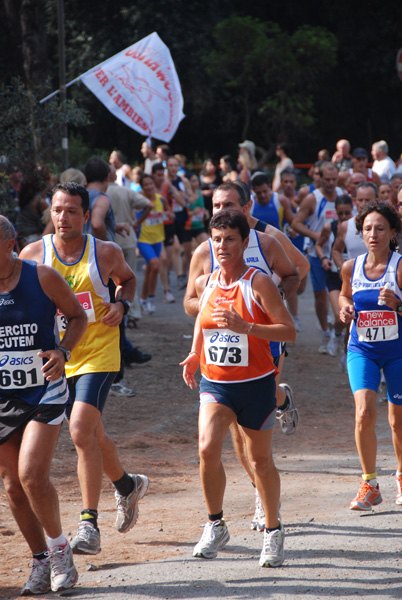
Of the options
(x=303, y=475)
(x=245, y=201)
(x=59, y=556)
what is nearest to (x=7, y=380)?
(x=59, y=556)

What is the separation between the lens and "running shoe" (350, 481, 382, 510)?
586 centimetres

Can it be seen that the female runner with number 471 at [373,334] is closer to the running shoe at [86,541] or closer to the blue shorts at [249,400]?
the blue shorts at [249,400]

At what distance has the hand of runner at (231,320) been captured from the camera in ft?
14.8

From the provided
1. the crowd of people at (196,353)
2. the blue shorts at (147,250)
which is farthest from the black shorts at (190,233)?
the crowd of people at (196,353)

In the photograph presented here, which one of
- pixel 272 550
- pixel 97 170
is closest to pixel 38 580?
pixel 272 550

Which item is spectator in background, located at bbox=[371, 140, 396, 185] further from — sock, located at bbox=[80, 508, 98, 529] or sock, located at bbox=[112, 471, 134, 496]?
sock, located at bbox=[80, 508, 98, 529]

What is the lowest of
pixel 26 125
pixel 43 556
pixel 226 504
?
pixel 226 504

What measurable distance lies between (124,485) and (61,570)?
40.1 inches

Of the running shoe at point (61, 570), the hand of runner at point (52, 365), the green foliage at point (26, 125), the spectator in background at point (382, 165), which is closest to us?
the hand of runner at point (52, 365)

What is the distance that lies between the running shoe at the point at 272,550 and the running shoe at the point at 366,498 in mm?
1177

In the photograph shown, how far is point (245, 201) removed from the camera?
5660 millimetres

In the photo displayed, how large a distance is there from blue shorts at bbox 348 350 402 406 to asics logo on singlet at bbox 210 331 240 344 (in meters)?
1.49

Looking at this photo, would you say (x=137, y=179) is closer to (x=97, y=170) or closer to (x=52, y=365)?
(x=97, y=170)

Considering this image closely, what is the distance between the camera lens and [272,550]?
15.8 ft
